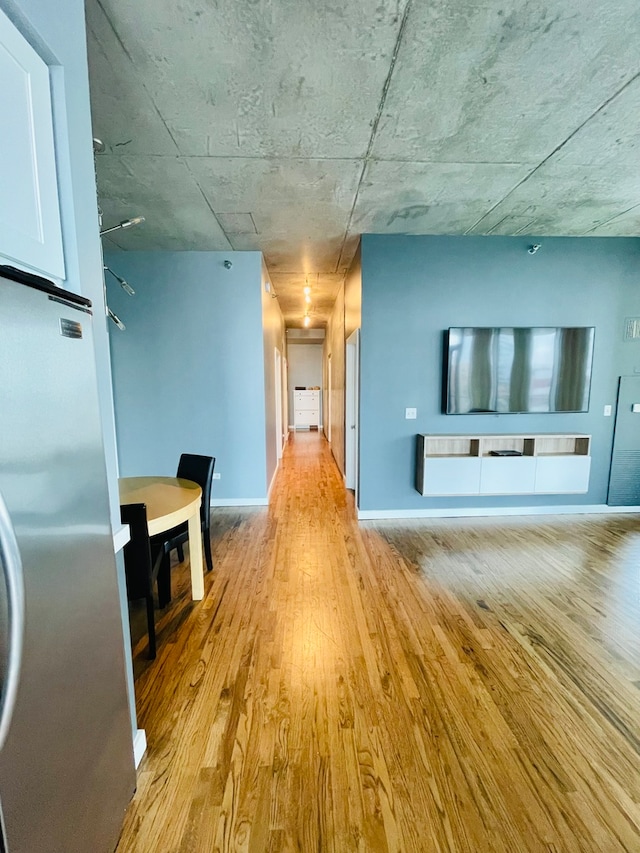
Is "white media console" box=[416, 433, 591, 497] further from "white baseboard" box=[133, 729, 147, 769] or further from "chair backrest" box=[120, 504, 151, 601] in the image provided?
"white baseboard" box=[133, 729, 147, 769]

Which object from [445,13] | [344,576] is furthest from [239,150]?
[344,576]

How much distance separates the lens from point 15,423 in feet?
2.25

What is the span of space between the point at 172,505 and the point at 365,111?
2.41 meters

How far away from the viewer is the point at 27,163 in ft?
2.84

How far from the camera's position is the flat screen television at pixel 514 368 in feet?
11.2

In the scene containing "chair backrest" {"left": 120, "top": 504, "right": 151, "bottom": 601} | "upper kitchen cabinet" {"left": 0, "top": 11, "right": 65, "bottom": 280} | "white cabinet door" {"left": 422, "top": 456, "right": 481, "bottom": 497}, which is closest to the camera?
"upper kitchen cabinet" {"left": 0, "top": 11, "right": 65, "bottom": 280}

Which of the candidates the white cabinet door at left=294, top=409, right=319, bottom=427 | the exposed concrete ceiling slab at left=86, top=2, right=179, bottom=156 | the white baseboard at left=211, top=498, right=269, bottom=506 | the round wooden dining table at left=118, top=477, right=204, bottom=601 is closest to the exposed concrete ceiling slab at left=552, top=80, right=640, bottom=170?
the exposed concrete ceiling slab at left=86, top=2, right=179, bottom=156

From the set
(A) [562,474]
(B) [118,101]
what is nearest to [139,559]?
(B) [118,101]

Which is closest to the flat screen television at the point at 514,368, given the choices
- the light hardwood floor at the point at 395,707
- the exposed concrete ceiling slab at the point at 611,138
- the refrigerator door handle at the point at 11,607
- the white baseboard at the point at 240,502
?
the exposed concrete ceiling slab at the point at 611,138

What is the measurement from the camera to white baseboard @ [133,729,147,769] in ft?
4.22

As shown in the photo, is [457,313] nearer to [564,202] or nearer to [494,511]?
[564,202]

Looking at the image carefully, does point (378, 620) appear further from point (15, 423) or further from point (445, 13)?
point (445, 13)

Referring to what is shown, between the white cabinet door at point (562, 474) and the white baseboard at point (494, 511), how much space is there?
1.25 ft

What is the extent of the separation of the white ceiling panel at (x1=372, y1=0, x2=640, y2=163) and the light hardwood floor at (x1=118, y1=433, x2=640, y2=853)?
9.41 ft
